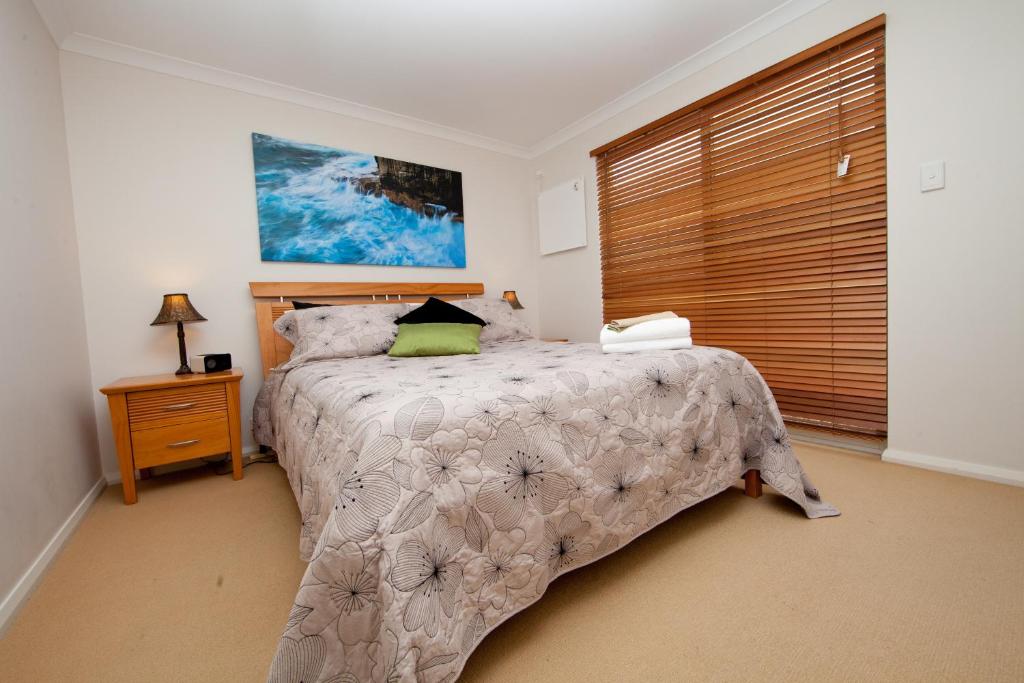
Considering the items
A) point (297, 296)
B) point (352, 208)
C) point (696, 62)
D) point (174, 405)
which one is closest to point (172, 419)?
point (174, 405)

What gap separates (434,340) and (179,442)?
1.37 metres

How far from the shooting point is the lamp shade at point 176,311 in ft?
7.23

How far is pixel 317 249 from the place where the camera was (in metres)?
2.87

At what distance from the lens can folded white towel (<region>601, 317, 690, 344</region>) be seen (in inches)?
69.0

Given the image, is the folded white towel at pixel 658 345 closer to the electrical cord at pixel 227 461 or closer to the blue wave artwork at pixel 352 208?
the blue wave artwork at pixel 352 208

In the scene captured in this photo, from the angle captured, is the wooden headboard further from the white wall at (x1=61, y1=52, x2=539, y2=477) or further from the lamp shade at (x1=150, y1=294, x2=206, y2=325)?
the lamp shade at (x1=150, y1=294, x2=206, y2=325)

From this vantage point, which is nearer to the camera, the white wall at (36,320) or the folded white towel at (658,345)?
the white wall at (36,320)

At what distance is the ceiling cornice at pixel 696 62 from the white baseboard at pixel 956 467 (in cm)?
234

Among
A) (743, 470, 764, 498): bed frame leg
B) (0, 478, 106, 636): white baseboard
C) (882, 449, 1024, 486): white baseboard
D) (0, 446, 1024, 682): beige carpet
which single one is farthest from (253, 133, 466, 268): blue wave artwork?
(882, 449, 1024, 486): white baseboard

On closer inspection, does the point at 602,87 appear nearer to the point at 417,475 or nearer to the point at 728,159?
the point at 728,159

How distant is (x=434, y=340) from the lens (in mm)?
2268

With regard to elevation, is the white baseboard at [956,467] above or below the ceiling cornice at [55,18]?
below

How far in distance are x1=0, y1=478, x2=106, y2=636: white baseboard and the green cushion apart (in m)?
1.45

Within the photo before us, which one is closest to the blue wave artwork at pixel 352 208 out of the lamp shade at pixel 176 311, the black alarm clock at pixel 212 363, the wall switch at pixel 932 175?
the lamp shade at pixel 176 311
